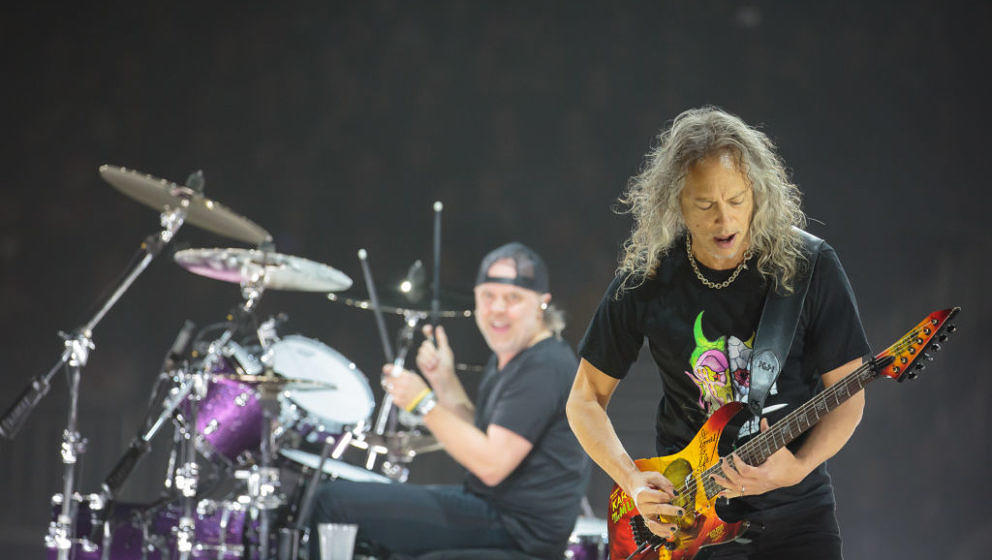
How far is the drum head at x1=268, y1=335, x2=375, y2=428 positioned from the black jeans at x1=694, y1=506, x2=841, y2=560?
2647mm

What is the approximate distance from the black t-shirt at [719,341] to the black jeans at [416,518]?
135cm

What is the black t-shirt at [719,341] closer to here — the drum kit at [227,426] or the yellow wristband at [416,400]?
the yellow wristband at [416,400]

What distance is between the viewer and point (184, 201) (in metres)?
3.82

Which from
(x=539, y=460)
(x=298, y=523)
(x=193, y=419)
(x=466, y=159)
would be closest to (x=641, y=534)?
(x=539, y=460)

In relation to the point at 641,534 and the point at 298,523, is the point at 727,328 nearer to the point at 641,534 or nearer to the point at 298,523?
the point at 641,534

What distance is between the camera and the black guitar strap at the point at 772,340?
6.13ft

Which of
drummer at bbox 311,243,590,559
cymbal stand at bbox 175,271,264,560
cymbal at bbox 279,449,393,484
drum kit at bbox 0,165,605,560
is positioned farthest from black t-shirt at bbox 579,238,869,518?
cymbal stand at bbox 175,271,264,560

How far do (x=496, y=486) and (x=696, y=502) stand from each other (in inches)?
62.3

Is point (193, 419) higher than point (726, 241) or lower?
lower

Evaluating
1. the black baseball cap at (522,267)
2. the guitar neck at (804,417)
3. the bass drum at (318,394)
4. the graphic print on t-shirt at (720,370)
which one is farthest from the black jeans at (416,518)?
Result: the guitar neck at (804,417)

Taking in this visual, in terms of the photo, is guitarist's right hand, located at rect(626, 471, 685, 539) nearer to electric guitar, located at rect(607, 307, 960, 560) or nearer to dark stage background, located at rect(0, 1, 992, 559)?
electric guitar, located at rect(607, 307, 960, 560)

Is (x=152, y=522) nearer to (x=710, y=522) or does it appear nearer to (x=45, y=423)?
(x=45, y=423)

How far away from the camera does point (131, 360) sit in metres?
5.32

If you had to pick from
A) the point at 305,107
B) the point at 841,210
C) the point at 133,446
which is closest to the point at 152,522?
the point at 133,446
